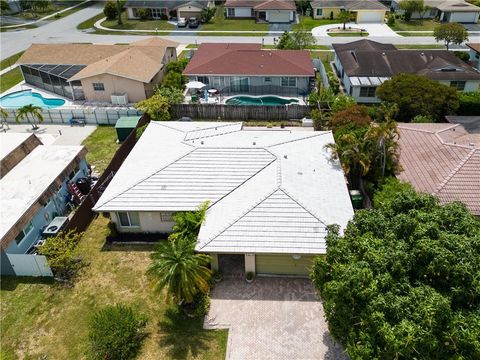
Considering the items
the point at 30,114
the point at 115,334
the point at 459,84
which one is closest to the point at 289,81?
the point at 459,84

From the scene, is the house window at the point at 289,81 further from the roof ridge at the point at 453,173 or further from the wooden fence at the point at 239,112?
the roof ridge at the point at 453,173

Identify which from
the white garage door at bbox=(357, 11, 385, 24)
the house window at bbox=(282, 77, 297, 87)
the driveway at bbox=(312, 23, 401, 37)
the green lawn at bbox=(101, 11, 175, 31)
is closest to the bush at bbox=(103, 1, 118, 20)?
the green lawn at bbox=(101, 11, 175, 31)

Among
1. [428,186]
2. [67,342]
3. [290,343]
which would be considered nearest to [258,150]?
[428,186]

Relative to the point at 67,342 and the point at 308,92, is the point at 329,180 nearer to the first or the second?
the point at 67,342

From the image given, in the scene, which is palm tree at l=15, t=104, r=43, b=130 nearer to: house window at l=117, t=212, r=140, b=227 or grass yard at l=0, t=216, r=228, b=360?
house window at l=117, t=212, r=140, b=227

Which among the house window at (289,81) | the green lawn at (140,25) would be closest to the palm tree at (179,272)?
the house window at (289,81)

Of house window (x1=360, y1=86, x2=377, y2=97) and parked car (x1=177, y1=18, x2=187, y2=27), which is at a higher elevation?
parked car (x1=177, y1=18, x2=187, y2=27)
